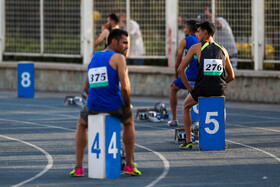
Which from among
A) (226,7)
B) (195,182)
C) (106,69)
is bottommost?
(195,182)

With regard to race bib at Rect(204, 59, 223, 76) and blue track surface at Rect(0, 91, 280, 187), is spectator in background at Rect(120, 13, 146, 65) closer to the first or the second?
blue track surface at Rect(0, 91, 280, 187)

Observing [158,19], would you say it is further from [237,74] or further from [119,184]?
[119,184]

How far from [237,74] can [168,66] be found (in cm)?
261

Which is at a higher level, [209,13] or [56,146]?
[209,13]

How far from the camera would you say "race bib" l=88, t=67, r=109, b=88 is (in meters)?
9.30

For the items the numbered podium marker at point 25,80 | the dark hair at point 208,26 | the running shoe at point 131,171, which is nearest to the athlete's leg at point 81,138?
the running shoe at point 131,171

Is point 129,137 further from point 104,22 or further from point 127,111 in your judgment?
point 104,22

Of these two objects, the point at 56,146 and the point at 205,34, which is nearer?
the point at 205,34

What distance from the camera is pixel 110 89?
9.34 metres

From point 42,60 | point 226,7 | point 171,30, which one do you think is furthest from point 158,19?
point 42,60

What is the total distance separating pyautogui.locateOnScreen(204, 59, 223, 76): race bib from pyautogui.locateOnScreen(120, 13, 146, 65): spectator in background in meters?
11.1

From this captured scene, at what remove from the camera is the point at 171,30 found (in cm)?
2195

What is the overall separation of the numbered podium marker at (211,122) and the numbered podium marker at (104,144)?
7.82 feet

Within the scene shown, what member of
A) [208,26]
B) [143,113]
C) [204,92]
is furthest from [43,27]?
[204,92]
